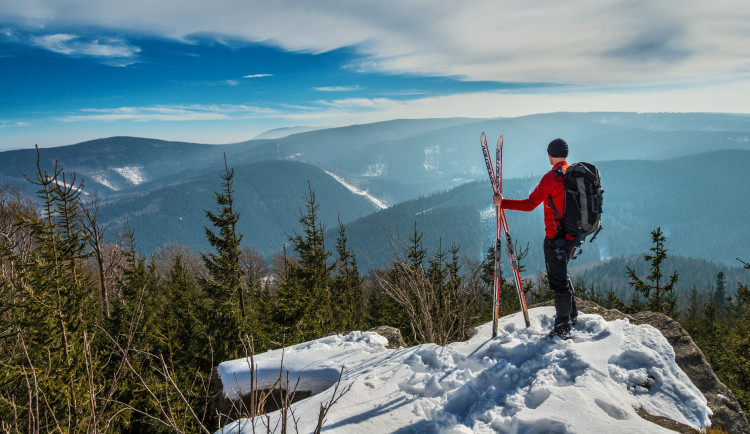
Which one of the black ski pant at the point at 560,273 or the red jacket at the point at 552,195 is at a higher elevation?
the red jacket at the point at 552,195

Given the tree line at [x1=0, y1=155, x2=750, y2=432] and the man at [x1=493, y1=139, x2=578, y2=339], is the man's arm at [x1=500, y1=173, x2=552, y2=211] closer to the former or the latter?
the man at [x1=493, y1=139, x2=578, y2=339]

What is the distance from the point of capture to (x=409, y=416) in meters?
4.58

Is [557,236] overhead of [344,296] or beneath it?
overhead

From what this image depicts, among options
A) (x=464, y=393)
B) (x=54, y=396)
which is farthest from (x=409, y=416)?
(x=54, y=396)

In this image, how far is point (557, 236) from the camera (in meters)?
5.84

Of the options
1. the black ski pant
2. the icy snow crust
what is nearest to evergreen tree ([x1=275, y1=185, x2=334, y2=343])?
the icy snow crust

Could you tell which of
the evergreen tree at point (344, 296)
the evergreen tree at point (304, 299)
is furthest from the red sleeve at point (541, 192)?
the evergreen tree at point (344, 296)

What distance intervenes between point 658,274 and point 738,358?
18.3 feet

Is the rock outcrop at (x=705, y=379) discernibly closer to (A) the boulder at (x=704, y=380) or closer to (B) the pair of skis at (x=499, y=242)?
(A) the boulder at (x=704, y=380)

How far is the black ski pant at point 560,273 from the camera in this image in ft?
19.0

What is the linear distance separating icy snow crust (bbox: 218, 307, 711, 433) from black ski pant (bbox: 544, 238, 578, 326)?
1.32 ft

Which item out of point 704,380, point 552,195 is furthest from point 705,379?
point 552,195

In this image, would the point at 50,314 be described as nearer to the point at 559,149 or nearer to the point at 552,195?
the point at 552,195

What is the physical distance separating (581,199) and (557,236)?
689mm
